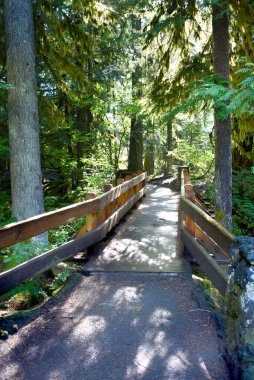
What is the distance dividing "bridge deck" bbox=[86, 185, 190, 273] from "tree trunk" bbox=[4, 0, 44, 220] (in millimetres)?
1915

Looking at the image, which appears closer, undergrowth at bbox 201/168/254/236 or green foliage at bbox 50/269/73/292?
green foliage at bbox 50/269/73/292

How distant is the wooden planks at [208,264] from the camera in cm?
402

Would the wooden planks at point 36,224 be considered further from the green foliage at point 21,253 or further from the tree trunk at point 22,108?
the tree trunk at point 22,108

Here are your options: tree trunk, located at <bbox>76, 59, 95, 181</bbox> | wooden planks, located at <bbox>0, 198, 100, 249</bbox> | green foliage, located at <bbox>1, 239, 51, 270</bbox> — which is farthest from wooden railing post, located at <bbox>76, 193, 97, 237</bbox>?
tree trunk, located at <bbox>76, 59, 95, 181</bbox>

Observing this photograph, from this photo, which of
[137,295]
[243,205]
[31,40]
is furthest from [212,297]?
[243,205]

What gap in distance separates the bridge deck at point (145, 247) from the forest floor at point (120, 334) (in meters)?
0.14

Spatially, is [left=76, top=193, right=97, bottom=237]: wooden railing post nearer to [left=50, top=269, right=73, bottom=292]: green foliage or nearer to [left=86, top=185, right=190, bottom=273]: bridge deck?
[left=86, top=185, right=190, bottom=273]: bridge deck

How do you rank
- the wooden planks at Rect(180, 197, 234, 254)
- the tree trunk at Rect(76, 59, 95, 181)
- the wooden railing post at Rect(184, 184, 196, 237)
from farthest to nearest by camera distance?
1. the tree trunk at Rect(76, 59, 95, 181)
2. the wooden railing post at Rect(184, 184, 196, 237)
3. the wooden planks at Rect(180, 197, 234, 254)

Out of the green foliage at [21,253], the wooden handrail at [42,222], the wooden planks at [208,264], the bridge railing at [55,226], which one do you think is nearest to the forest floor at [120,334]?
the wooden planks at [208,264]

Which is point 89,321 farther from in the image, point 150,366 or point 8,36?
point 8,36

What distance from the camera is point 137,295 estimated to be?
16.1 feet

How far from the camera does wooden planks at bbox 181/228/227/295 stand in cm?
402

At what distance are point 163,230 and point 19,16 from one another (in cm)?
580

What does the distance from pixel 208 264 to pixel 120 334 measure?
155cm
